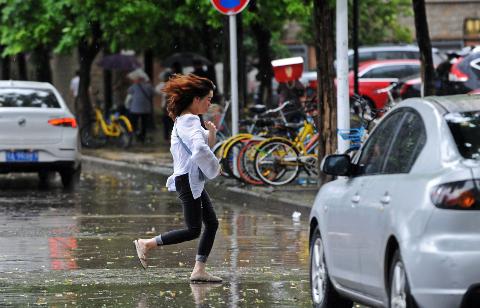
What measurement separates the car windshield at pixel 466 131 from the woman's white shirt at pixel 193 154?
343cm

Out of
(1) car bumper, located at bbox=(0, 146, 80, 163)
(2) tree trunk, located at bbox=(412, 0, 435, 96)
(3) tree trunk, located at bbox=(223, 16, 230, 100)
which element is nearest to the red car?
(3) tree trunk, located at bbox=(223, 16, 230, 100)

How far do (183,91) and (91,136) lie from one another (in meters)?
23.6

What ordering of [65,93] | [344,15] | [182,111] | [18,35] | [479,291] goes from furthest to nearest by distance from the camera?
[65,93], [18,35], [344,15], [182,111], [479,291]

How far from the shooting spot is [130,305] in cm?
935

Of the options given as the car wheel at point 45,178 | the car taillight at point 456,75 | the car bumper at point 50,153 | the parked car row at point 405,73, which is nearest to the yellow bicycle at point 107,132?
Answer: the parked car row at point 405,73

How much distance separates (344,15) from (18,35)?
64.8 ft

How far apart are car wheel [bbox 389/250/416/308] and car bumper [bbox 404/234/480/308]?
141 mm

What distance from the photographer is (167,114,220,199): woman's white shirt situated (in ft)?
34.6

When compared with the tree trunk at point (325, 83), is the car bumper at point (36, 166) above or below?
below

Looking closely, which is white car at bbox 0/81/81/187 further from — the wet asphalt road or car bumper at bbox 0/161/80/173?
the wet asphalt road

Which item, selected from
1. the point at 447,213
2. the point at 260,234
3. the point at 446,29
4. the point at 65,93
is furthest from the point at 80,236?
the point at 446,29

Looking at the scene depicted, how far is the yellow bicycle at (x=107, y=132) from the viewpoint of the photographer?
107 ft

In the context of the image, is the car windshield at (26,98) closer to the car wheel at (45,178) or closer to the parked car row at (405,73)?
the car wheel at (45,178)

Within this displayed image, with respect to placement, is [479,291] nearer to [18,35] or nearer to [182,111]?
[182,111]
